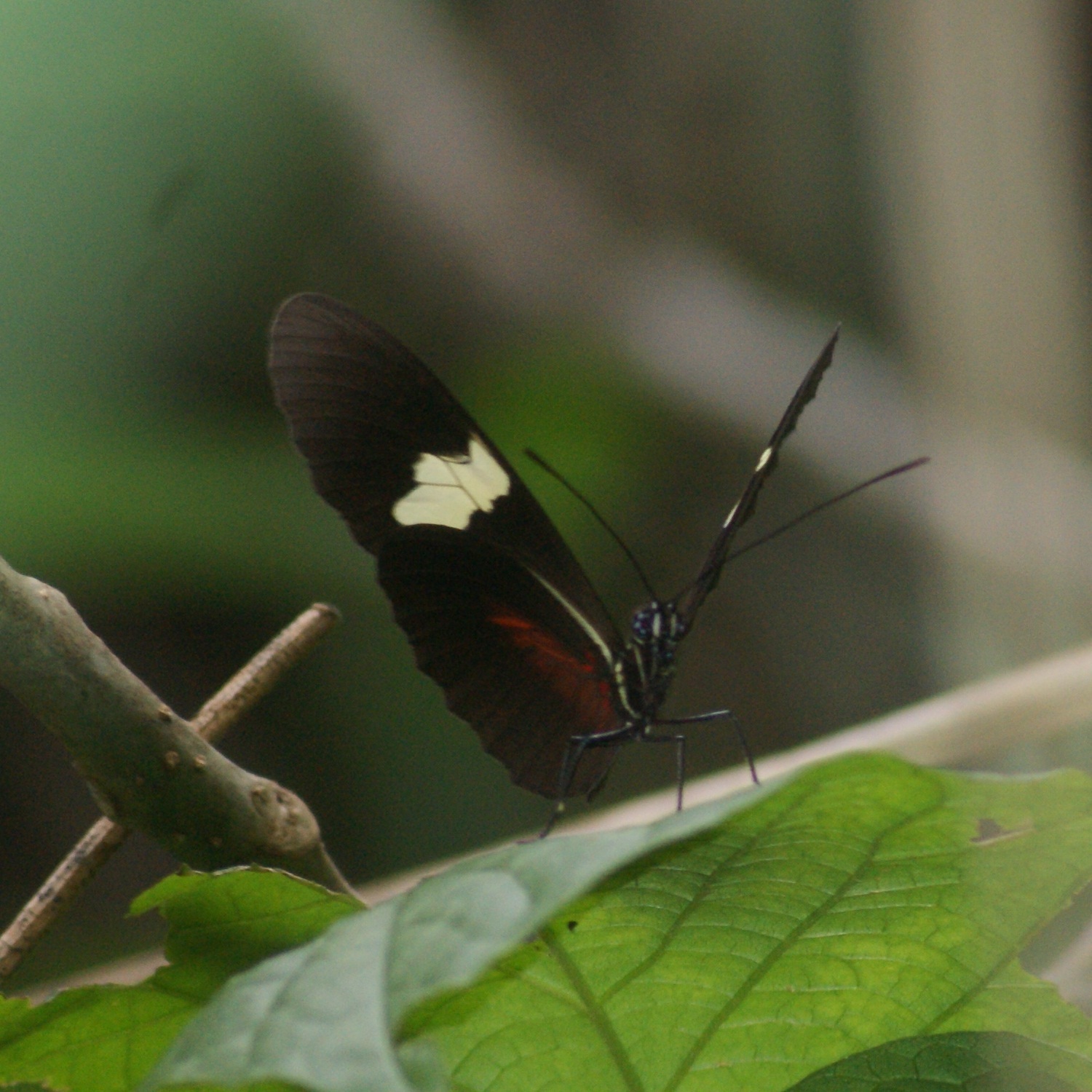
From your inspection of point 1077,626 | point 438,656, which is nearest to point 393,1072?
point 438,656

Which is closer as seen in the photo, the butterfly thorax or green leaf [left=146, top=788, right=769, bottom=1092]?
green leaf [left=146, top=788, right=769, bottom=1092]

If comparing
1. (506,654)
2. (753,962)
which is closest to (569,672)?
(506,654)

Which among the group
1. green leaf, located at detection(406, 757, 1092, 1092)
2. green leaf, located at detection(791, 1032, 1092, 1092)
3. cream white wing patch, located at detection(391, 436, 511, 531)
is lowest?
green leaf, located at detection(791, 1032, 1092, 1092)

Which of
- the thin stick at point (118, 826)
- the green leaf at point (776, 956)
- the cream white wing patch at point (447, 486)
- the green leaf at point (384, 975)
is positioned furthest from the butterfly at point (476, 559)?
the green leaf at point (384, 975)

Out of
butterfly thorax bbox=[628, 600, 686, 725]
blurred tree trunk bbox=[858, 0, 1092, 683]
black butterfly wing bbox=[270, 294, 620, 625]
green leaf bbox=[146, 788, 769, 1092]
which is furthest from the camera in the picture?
blurred tree trunk bbox=[858, 0, 1092, 683]

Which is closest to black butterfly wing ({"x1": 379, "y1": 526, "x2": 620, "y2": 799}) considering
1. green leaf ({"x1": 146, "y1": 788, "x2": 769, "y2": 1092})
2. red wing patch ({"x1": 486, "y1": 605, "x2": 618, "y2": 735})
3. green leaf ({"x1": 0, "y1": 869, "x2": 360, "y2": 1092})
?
red wing patch ({"x1": 486, "y1": 605, "x2": 618, "y2": 735})

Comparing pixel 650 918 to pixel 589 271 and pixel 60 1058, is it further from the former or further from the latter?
pixel 589 271

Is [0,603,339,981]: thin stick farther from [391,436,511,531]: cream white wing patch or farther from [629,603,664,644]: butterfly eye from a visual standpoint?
[629,603,664,644]: butterfly eye
